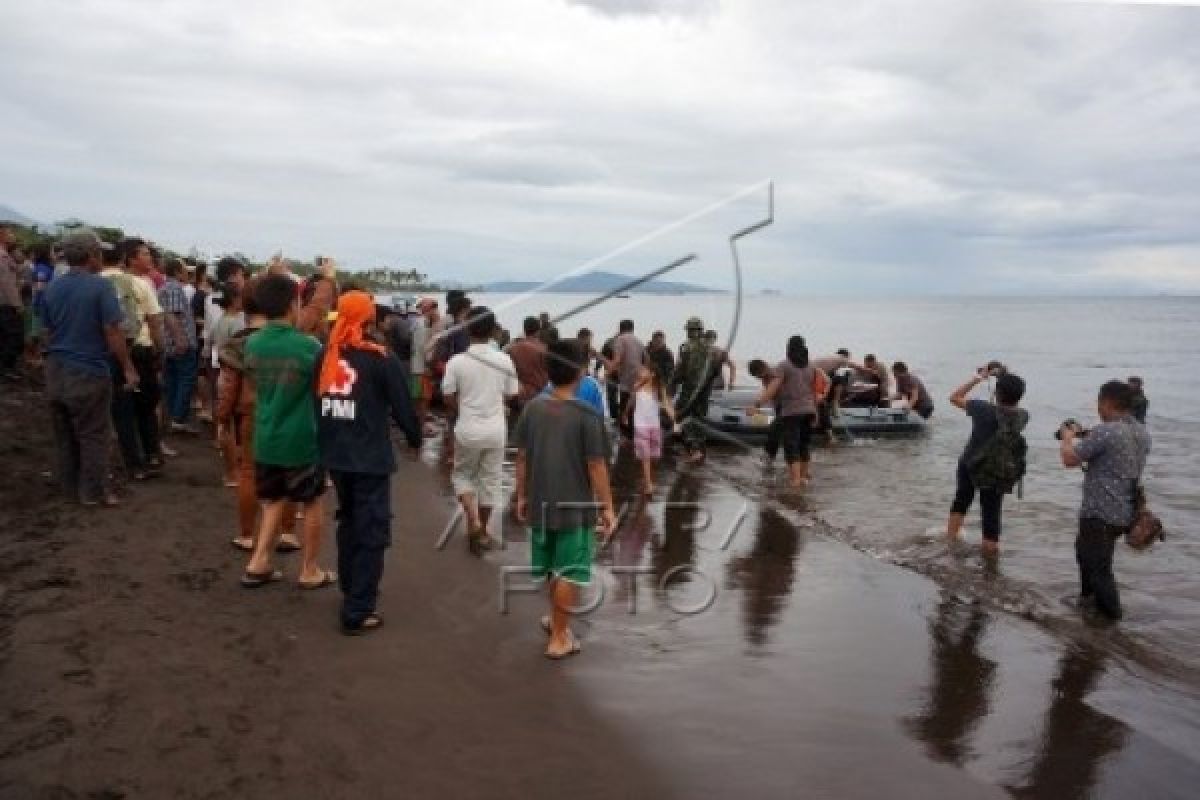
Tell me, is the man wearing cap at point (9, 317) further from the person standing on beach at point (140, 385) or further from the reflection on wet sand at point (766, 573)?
the reflection on wet sand at point (766, 573)

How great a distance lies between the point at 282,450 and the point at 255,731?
6.19 ft

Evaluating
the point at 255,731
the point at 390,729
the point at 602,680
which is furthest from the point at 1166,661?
the point at 255,731

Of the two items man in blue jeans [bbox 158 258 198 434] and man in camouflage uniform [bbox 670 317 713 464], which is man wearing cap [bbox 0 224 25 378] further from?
man in camouflage uniform [bbox 670 317 713 464]

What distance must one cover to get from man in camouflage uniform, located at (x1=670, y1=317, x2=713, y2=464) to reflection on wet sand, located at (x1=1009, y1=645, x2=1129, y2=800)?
308 inches

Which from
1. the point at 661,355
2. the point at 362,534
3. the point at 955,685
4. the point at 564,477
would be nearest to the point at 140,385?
the point at 362,534

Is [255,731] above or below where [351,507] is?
below

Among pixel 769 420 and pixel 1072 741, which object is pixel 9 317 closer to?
pixel 769 420

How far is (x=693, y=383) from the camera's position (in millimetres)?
13305

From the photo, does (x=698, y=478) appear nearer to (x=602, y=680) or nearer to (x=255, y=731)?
(x=602, y=680)

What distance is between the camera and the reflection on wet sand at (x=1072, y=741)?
4.00 meters

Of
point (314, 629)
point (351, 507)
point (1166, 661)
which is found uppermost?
point (351, 507)

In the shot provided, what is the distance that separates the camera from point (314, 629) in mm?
5043

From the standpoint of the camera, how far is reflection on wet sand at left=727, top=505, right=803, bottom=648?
242 inches

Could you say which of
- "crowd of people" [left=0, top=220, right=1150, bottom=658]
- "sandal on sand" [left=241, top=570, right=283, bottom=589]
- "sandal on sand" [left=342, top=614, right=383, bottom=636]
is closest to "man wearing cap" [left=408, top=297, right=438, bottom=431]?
"crowd of people" [left=0, top=220, right=1150, bottom=658]
